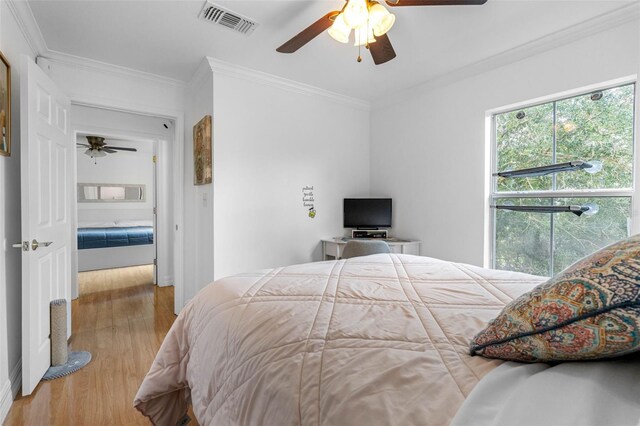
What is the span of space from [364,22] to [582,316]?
1.78 metres

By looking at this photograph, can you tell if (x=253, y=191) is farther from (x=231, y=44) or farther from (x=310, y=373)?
(x=310, y=373)

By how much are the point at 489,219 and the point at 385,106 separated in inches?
74.4

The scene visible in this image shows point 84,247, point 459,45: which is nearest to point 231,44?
point 459,45

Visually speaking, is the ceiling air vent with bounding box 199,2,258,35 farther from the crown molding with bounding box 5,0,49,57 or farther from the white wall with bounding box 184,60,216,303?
the crown molding with bounding box 5,0,49,57

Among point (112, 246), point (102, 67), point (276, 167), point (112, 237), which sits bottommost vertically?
point (112, 246)

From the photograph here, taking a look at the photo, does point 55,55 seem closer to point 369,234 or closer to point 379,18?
point 379,18

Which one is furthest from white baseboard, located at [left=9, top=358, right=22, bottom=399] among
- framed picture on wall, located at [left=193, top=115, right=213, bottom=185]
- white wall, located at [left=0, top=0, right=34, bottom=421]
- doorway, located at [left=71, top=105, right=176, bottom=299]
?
doorway, located at [left=71, top=105, right=176, bottom=299]

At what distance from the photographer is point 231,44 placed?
257cm

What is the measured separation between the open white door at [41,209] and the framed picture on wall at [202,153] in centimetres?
104

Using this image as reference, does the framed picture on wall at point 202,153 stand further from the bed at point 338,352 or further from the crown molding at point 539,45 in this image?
the crown molding at point 539,45

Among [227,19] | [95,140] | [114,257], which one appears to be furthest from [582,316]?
[95,140]

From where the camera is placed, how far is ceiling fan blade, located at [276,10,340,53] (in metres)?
1.81

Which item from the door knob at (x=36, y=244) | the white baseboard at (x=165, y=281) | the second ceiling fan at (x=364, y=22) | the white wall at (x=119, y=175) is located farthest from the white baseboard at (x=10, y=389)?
the white wall at (x=119, y=175)

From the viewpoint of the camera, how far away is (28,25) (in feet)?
7.11
